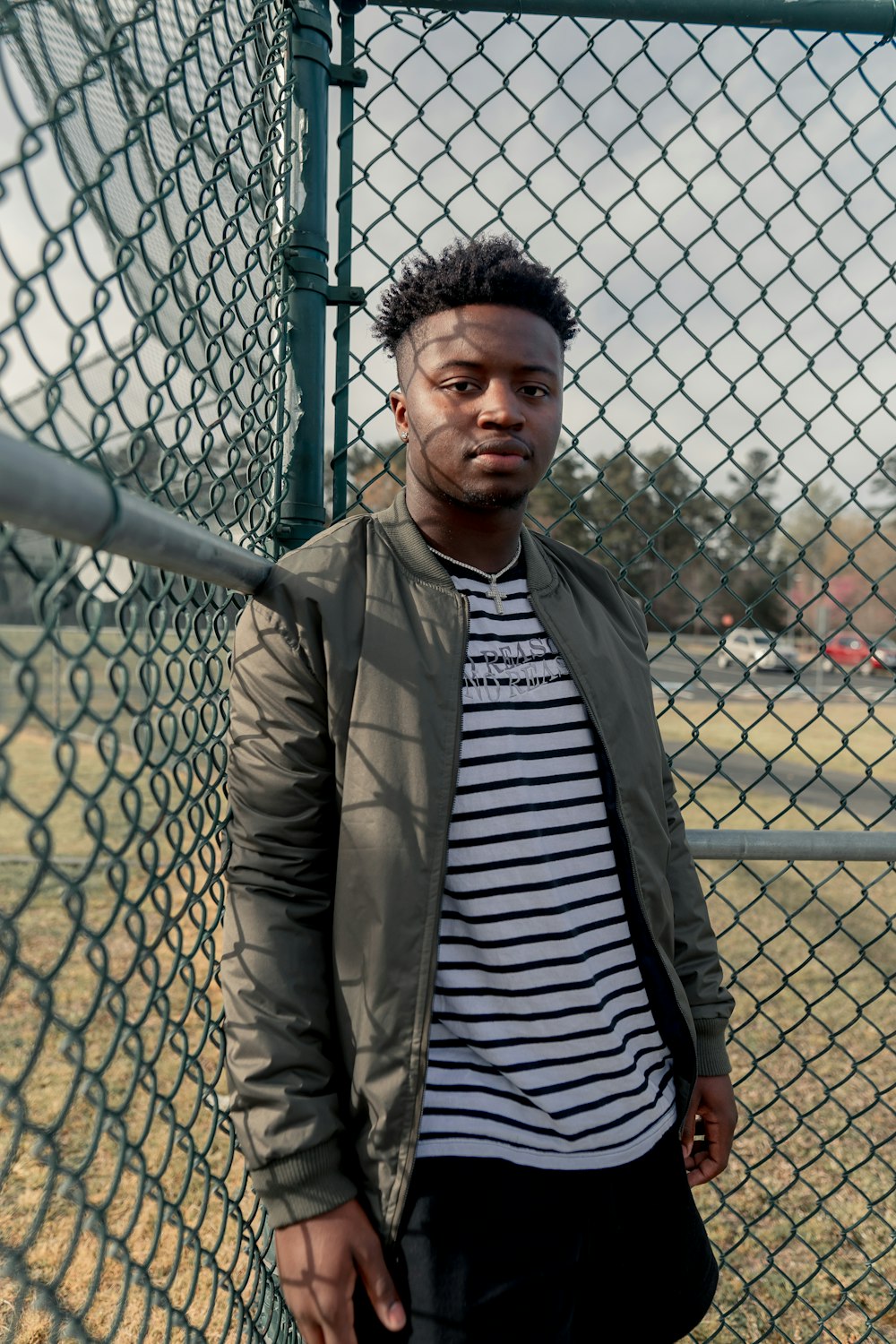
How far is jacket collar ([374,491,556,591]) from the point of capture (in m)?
1.56

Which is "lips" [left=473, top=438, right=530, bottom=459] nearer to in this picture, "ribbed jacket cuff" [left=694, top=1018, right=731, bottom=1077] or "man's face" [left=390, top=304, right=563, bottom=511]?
"man's face" [left=390, top=304, right=563, bottom=511]

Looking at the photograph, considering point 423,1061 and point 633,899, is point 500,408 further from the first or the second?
point 423,1061

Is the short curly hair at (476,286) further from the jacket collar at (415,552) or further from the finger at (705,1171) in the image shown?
the finger at (705,1171)

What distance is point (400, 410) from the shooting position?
1.73 metres

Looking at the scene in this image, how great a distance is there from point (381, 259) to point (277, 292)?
31 centimetres

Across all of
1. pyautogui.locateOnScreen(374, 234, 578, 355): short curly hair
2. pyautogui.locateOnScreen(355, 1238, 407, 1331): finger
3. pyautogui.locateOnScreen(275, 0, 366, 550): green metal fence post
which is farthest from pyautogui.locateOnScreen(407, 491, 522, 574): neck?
pyautogui.locateOnScreen(355, 1238, 407, 1331): finger

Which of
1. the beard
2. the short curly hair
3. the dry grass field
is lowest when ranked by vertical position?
the dry grass field

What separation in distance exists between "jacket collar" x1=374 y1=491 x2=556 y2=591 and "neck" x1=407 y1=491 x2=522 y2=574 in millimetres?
32

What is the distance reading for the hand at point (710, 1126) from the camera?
5.66 ft

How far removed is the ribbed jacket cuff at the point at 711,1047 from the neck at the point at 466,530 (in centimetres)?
97

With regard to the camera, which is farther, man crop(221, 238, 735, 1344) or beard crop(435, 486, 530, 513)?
beard crop(435, 486, 530, 513)

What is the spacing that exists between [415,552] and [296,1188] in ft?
3.24

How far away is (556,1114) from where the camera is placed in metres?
1.40

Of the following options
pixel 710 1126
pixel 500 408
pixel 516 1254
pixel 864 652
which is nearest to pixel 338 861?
pixel 516 1254
